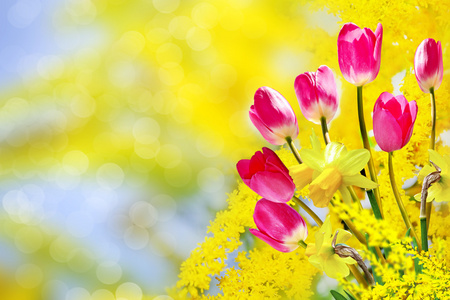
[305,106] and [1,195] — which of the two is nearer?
[305,106]

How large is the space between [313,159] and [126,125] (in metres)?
0.34

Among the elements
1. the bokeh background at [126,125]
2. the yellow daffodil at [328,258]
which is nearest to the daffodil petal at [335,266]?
the yellow daffodil at [328,258]

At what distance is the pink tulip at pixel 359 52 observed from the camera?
0.47 m

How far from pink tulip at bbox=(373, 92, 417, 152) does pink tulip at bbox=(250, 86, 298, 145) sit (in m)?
0.08

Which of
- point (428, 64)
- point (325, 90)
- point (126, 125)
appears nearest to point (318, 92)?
point (325, 90)

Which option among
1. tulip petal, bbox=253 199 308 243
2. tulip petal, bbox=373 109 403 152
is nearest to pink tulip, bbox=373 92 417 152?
tulip petal, bbox=373 109 403 152

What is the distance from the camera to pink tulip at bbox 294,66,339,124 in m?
0.48

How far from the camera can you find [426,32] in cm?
66

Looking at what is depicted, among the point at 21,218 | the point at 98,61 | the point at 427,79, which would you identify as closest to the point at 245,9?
the point at 98,61

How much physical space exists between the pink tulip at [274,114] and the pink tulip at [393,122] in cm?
8

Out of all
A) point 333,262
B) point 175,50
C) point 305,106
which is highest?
point 175,50

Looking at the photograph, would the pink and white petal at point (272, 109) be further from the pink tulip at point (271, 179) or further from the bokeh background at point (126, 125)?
the bokeh background at point (126, 125)

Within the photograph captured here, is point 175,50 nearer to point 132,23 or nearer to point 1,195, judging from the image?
point 132,23

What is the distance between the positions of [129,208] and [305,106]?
322 millimetres
